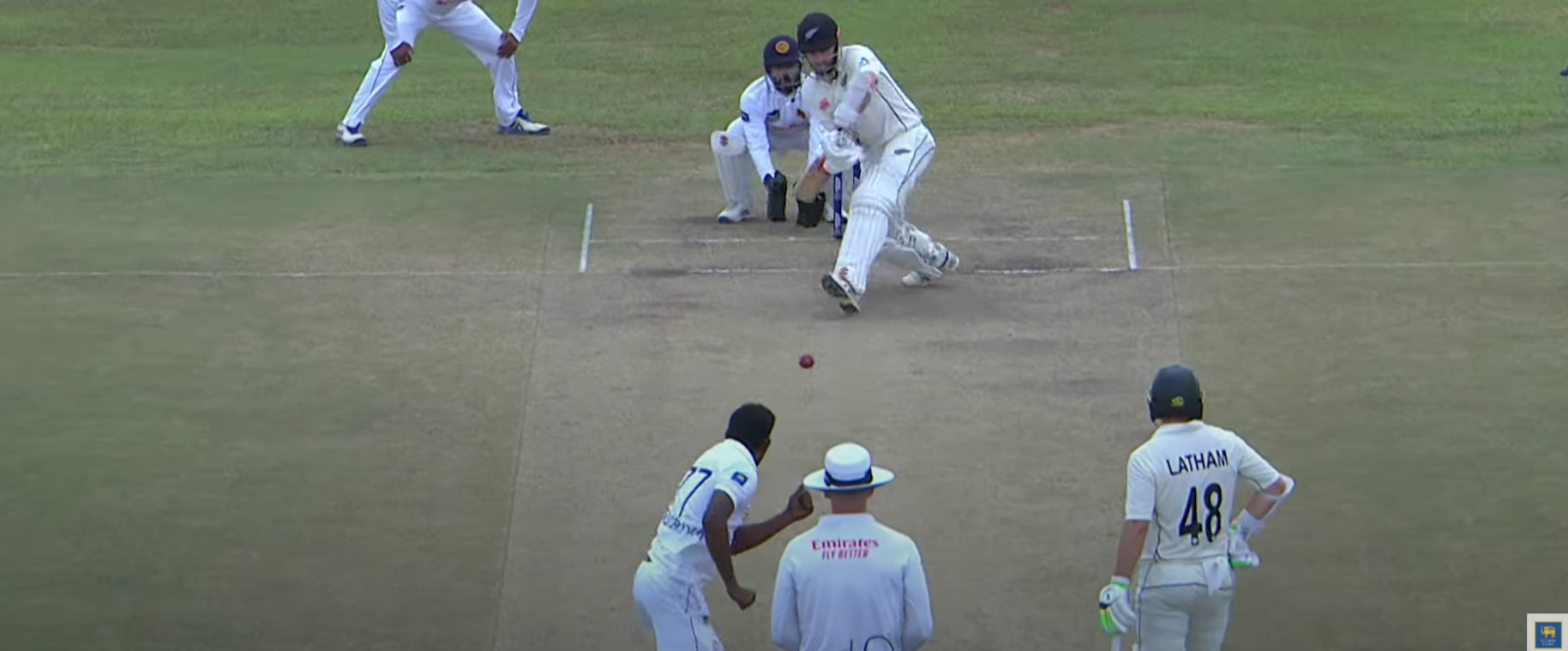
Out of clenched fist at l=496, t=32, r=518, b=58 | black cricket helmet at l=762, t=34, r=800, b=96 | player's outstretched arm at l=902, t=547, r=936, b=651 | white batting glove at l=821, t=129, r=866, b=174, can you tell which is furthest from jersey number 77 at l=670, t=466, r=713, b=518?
clenched fist at l=496, t=32, r=518, b=58

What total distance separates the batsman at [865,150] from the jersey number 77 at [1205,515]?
5.12 meters

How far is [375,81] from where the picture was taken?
1769 centimetres

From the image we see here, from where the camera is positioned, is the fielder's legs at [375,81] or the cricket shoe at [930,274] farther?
the fielder's legs at [375,81]

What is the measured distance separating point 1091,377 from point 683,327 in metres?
2.45

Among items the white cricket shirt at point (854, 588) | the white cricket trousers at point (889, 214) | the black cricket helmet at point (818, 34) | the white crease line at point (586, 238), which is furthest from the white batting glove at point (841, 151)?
the white cricket shirt at point (854, 588)

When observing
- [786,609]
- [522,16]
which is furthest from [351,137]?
[786,609]

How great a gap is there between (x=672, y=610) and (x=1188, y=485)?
1954 mm

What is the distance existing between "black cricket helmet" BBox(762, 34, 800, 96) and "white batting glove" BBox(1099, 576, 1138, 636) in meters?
6.61

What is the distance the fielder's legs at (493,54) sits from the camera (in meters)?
17.8

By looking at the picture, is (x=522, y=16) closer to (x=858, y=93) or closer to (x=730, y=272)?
(x=730, y=272)

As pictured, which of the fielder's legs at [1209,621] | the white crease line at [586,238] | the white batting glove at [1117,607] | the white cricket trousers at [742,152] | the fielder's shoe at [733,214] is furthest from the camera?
the fielder's shoe at [733,214]

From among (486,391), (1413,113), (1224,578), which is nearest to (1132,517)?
(1224,578)

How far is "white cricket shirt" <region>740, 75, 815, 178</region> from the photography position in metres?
15.1

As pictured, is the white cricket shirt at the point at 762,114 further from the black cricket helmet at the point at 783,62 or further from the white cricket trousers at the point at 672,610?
the white cricket trousers at the point at 672,610
